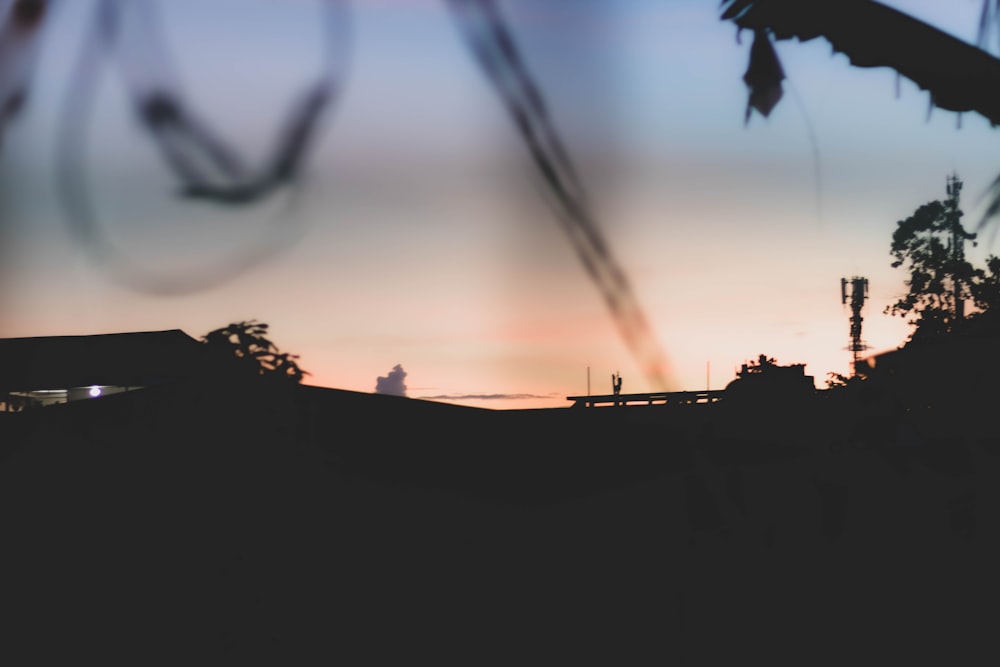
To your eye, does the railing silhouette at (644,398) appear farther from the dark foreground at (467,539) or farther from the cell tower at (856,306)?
the cell tower at (856,306)

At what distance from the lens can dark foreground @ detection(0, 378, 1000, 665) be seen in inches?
334

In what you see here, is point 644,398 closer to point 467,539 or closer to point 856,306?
point 467,539

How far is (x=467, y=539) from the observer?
9836 millimetres

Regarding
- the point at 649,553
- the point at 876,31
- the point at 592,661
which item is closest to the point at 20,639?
the point at 592,661

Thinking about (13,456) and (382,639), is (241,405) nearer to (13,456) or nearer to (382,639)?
(13,456)

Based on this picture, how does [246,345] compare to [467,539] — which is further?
[246,345]

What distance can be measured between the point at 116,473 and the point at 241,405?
1.24 meters

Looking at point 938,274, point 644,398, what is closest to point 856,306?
point 938,274

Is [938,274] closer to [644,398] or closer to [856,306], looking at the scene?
[856,306]

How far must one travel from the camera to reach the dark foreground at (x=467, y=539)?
8.48 meters

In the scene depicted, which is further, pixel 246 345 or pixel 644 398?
pixel 246 345

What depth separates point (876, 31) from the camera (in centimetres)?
453

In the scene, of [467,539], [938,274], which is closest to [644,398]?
[467,539]

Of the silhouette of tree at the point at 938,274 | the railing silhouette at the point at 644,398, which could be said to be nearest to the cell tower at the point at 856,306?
the silhouette of tree at the point at 938,274
